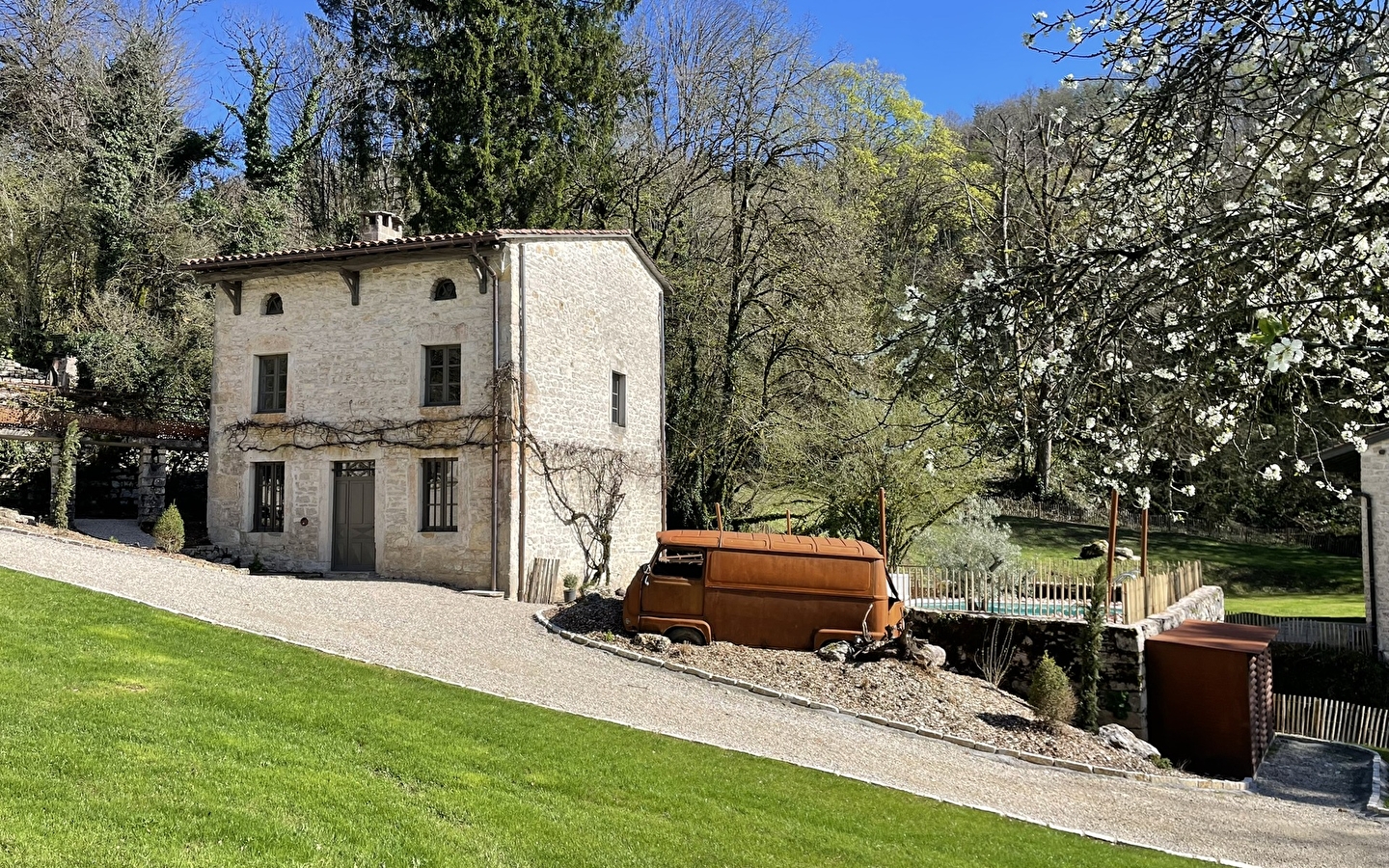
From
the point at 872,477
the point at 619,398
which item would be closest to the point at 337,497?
the point at 619,398

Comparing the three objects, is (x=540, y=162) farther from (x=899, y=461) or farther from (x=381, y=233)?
(x=899, y=461)

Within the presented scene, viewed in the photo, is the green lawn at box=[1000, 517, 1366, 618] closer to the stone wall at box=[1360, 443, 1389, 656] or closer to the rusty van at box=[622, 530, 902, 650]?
the stone wall at box=[1360, 443, 1389, 656]

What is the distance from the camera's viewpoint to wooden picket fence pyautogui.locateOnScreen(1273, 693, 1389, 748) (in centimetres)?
1656

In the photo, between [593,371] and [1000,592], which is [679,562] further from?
[593,371]

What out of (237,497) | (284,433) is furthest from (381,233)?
(237,497)

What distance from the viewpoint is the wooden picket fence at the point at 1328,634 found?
1993 cm

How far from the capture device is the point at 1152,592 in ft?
58.2

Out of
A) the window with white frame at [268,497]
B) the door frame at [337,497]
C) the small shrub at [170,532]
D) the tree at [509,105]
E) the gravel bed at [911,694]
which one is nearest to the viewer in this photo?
the gravel bed at [911,694]

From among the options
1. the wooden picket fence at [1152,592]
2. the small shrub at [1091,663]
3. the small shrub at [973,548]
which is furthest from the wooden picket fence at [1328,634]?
the small shrub at [1091,663]

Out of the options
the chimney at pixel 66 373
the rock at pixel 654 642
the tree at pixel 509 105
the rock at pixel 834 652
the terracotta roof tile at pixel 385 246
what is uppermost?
the tree at pixel 509 105

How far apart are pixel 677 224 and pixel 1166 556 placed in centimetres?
1890

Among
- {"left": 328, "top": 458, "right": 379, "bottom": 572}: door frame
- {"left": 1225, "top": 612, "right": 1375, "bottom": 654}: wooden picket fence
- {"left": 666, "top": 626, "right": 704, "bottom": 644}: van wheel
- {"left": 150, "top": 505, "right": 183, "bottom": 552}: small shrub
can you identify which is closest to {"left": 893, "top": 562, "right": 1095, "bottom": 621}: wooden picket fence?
{"left": 666, "top": 626, "right": 704, "bottom": 644}: van wheel

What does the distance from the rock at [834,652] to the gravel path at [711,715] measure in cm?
189

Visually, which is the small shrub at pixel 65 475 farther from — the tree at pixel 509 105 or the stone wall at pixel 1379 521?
the stone wall at pixel 1379 521
